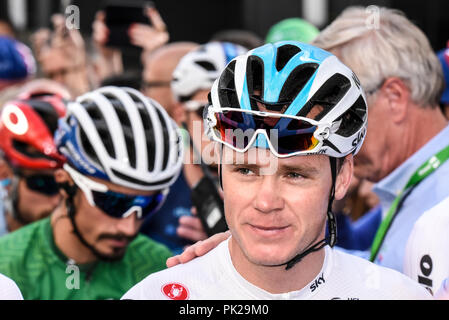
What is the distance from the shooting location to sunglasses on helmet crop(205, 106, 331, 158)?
8.41 ft

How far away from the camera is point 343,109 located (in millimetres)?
2717

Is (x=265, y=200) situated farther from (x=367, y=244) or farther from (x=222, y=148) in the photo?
(x=367, y=244)

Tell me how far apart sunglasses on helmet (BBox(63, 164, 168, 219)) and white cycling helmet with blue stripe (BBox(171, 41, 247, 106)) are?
1674mm

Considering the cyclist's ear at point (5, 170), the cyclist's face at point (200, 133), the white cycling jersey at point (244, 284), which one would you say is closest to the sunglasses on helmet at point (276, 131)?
the white cycling jersey at point (244, 284)

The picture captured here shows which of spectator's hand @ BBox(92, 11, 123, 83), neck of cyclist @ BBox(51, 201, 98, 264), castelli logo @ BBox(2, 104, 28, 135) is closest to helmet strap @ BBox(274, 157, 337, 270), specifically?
neck of cyclist @ BBox(51, 201, 98, 264)

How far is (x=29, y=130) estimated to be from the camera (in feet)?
16.4

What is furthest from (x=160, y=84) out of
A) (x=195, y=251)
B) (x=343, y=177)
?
(x=343, y=177)

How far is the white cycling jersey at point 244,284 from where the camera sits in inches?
109

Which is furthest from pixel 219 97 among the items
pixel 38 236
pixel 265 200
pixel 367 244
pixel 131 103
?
pixel 367 244

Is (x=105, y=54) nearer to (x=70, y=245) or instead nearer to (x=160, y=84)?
(x=160, y=84)

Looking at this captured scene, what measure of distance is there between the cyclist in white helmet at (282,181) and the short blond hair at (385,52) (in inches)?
42.1

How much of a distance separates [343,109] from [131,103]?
5.96 feet

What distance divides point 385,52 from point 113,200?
1.73 meters

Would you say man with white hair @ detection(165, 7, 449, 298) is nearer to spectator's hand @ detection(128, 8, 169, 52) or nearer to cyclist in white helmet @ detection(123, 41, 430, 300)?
cyclist in white helmet @ detection(123, 41, 430, 300)
